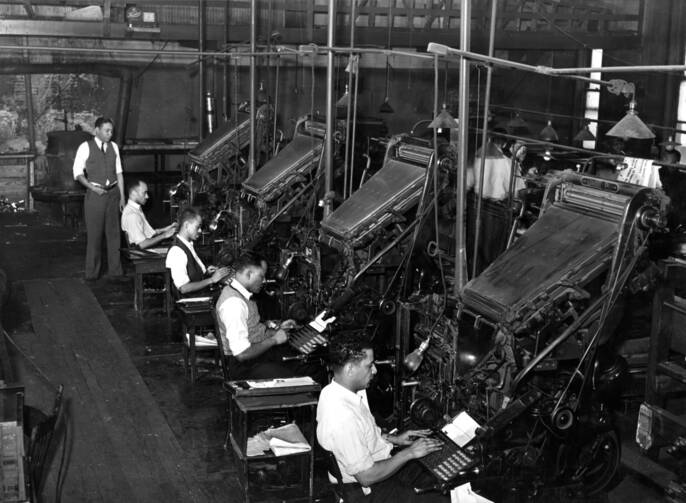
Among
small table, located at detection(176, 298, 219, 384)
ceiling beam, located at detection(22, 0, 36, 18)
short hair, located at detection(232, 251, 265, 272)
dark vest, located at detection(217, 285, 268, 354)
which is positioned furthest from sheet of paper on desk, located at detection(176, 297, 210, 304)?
ceiling beam, located at detection(22, 0, 36, 18)

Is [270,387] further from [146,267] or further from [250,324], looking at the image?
[146,267]

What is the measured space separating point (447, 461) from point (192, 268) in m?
3.24

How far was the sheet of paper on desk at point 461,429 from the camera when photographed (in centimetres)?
414

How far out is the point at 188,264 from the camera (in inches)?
266

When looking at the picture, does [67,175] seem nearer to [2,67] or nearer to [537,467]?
[2,67]

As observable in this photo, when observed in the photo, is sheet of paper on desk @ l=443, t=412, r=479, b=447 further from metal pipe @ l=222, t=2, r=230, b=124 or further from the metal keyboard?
metal pipe @ l=222, t=2, r=230, b=124

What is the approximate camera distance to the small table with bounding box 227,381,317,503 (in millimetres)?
4379

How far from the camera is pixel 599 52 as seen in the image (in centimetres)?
1225

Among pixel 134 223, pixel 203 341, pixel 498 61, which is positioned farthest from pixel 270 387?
pixel 134 223

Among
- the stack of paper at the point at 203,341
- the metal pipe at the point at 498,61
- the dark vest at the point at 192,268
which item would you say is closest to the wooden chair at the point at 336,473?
the metal pipe at the point at 498,61

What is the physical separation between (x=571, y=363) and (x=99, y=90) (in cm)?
935

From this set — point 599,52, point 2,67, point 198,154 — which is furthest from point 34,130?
point 599,52

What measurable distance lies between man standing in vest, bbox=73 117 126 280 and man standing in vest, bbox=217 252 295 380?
12.4ft

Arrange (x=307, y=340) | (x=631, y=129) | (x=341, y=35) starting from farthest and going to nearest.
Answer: (x=341, y=35), (x=631, y=129), (x=307, y=340)
